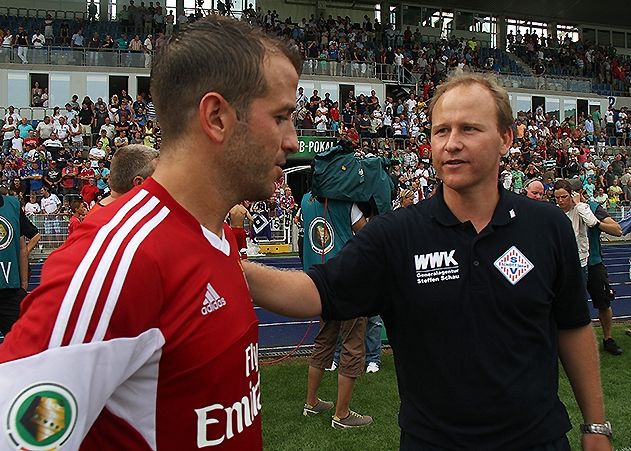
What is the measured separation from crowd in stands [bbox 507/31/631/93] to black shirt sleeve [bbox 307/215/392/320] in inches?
1506

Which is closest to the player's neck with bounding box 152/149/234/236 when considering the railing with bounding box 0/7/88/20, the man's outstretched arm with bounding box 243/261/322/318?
the man's outstretched arm with bounding box 243/261/322/318

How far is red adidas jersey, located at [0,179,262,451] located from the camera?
1.11 metres

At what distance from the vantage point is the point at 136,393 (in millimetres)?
1276

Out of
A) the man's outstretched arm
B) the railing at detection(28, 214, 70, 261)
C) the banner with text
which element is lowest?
the railing at detection(28, 214, 70, 261)

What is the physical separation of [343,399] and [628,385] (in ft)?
9.84

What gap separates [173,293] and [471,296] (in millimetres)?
1154

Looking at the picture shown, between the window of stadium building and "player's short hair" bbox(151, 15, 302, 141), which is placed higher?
the window of stadium building

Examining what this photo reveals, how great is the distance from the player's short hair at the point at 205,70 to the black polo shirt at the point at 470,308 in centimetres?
91

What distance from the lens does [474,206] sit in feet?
7.52

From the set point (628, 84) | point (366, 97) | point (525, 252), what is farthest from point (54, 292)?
point (628, 84)

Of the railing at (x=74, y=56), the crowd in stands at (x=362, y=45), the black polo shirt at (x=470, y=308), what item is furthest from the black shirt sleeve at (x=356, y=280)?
the railing at (x=74, y=56)

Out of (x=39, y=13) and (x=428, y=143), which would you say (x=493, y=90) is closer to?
(x=428, y=143)

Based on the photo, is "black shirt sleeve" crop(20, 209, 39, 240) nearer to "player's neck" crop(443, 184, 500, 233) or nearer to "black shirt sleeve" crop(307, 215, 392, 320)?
"black shirt sleeve" crop(307, 215, 392, 320)

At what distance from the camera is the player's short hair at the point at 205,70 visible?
1.46m
